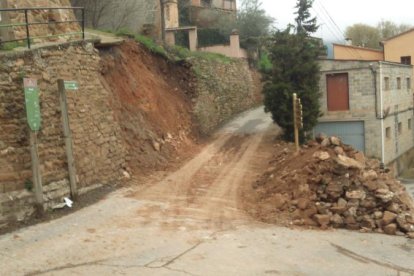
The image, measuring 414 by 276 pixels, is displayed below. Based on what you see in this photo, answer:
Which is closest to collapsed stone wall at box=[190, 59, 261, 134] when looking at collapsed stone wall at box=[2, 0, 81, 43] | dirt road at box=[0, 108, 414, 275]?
collapsed stone wall at box=[2, 0, 81, 43]

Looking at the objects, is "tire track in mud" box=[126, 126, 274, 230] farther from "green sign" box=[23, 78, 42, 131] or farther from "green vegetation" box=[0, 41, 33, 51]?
"green vegetation" box=[0, 41, 33, 51]

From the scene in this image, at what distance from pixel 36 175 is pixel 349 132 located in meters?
20.4

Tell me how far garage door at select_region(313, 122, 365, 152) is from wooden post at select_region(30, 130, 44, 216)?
19262 millimetres

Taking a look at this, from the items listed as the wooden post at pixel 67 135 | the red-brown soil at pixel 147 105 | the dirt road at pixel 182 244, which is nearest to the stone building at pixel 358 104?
the red-brown soil at pixel 147 105

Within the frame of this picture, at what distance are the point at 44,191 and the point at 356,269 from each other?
20.3 feet

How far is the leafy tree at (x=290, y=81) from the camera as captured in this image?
20.4 m

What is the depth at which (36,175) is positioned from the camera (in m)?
10.0

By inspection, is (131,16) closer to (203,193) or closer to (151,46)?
(151,46)

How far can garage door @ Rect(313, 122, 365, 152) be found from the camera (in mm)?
27172

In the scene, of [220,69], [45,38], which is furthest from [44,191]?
[220,69]

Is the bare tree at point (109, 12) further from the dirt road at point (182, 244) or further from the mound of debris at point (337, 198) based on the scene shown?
the mound of debris at point (337, 198)

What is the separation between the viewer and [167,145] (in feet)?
55.2

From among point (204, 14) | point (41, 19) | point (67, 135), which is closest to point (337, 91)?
point (204, 14)

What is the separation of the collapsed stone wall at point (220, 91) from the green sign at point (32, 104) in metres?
11.1
